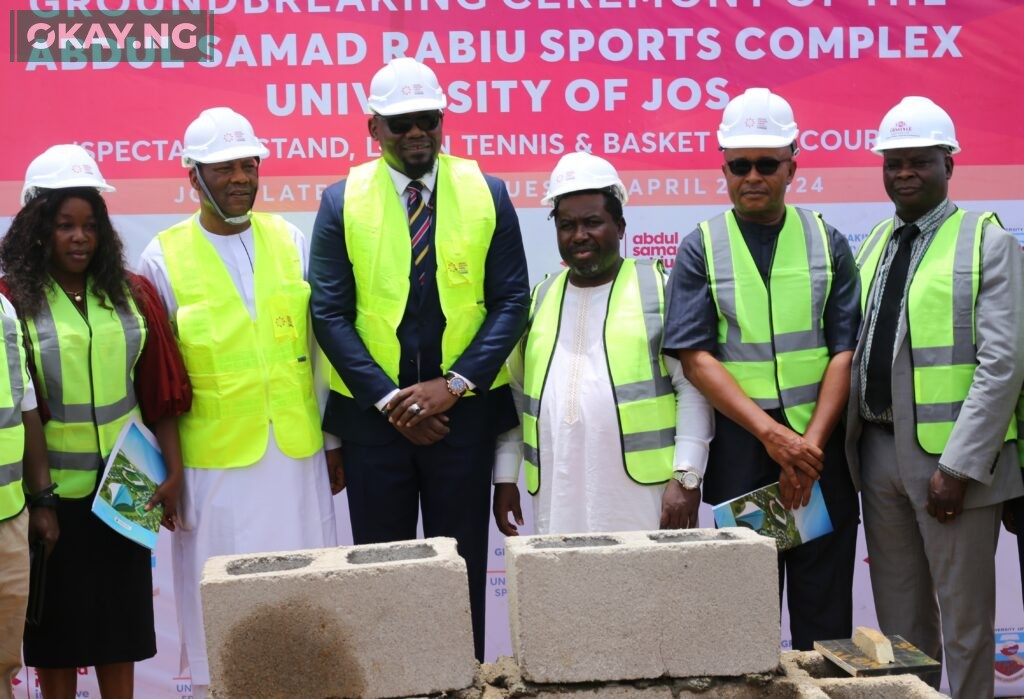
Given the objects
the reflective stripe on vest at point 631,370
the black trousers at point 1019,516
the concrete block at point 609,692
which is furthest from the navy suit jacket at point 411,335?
the black trousers at point 1019,516

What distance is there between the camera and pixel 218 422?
4543 millimetres

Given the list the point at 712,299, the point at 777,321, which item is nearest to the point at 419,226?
the point at 712,299

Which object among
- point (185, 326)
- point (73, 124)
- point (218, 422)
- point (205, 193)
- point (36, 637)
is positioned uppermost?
point (73, 124)

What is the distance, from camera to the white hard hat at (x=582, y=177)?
4453 millimetres

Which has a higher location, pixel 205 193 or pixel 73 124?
pixel 73 124

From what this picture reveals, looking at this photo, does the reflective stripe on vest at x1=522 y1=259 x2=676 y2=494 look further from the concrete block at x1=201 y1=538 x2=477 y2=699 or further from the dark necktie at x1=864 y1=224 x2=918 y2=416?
the concrete block at x1=201 y1=538 x2=477 y2=699

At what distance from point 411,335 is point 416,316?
73 mm

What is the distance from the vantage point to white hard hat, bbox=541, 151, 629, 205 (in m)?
4.45

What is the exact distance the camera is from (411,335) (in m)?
4.58

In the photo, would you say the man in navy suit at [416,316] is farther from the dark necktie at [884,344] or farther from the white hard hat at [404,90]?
the dark necktie at [884,344]

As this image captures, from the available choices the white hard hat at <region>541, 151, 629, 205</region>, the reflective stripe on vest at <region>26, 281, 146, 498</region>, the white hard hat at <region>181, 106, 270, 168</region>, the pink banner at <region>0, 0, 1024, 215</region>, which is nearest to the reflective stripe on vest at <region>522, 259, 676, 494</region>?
the white hard hat at <region>541, 151, 629, 205</region>

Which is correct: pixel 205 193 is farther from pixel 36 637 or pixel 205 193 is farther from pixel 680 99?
pixel 680 99

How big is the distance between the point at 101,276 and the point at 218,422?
0.67 m

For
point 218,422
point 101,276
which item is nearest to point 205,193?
point 101,276
